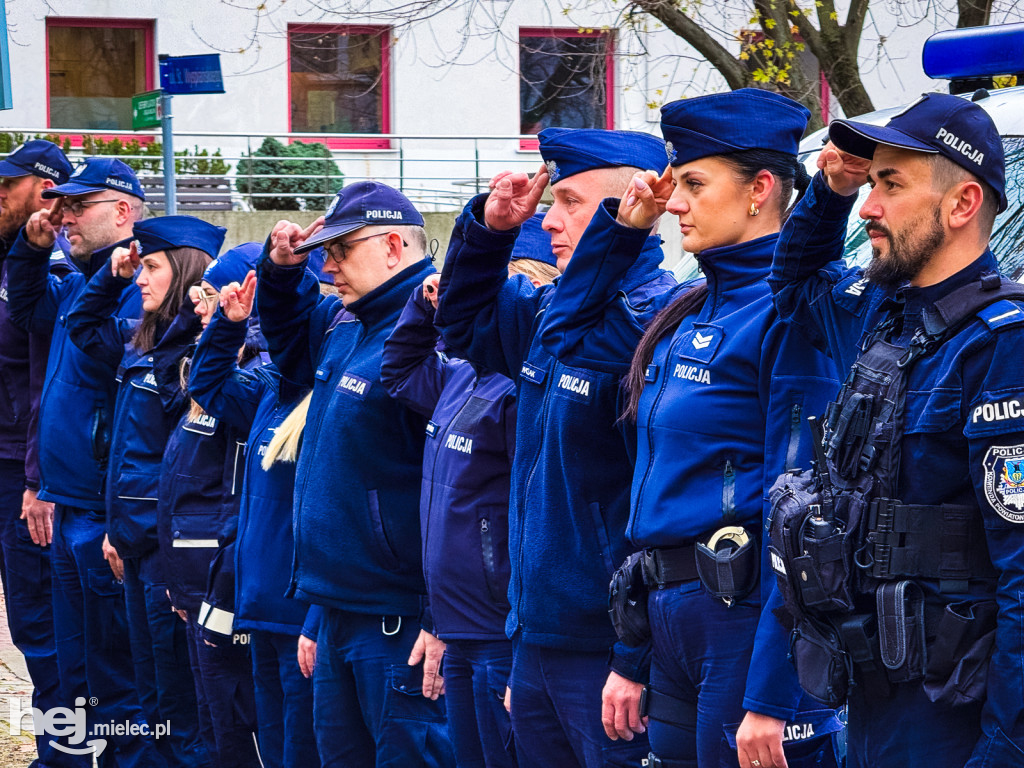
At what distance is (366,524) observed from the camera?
4.91 m

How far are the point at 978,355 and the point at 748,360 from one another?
750 millimetres

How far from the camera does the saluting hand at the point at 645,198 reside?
380cm

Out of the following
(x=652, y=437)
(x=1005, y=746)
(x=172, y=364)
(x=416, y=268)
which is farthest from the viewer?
(x=172, y=364)

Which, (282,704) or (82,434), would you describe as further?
(82,434)

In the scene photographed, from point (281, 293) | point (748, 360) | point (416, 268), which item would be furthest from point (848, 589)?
point (281, 293)

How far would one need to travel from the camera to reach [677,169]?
3.69m

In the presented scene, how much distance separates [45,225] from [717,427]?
465 centimetres

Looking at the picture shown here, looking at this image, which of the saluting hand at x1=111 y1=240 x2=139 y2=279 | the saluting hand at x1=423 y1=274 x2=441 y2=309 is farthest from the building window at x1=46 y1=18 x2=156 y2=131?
the saluting hand at x1=423 y1=274 x2=441 y2=309

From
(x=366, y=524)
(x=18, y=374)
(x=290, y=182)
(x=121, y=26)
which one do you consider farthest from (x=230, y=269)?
(x=121, y=26)

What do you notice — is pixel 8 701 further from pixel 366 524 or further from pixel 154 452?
pixel 366 524

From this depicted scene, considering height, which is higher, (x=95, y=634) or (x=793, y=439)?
(x=793, y=439)

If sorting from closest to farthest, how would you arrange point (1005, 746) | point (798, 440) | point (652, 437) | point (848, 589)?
1. point (1005, 746)
2. point (848, 589)
3. point (798, 440)
4. point (652, 437)

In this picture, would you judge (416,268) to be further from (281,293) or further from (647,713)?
(647,713)

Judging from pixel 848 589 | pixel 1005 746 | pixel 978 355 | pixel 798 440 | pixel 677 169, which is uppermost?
pixel 677 169
